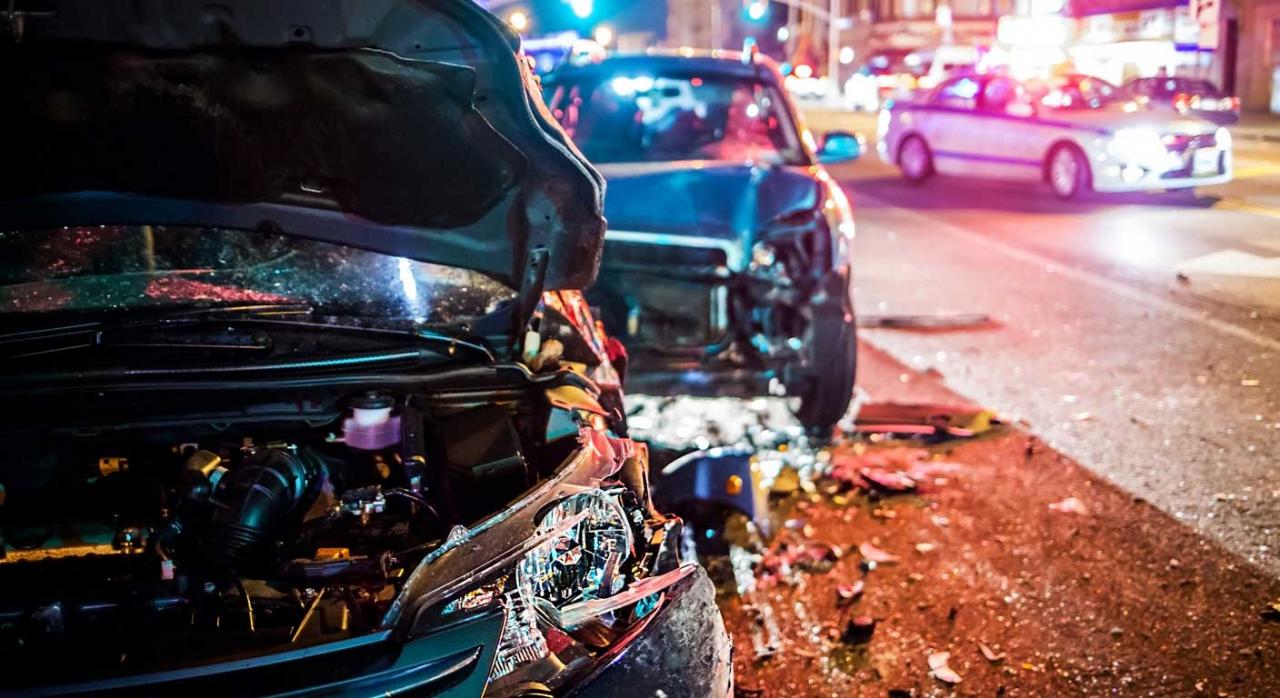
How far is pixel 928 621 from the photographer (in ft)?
12.6

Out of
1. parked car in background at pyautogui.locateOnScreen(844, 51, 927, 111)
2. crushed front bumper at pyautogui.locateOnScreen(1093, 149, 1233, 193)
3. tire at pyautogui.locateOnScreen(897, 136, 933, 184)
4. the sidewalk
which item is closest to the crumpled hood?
crushed front bumper at pyautogui.locateOnScreen(1093, 149, 1233, 193)

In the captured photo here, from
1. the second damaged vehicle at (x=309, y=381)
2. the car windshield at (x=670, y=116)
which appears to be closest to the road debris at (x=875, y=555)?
the second damaged vehicle at (x=309, y=381)

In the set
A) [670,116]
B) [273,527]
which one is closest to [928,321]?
[670,116]

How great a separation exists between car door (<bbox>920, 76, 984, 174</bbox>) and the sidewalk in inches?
345

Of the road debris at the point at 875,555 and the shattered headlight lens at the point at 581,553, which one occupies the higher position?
the shattered headlight lens at the point at 581,553

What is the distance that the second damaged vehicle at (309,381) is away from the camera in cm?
234

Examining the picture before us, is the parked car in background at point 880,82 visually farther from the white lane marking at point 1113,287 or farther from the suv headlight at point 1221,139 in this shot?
the white lane marking at point 1113,287

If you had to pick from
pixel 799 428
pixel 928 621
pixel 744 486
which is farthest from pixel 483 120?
pixel 799 428

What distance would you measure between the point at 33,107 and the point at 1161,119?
13.4 metres

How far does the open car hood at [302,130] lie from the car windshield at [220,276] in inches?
2.6

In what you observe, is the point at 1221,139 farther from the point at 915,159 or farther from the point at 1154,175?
the point at 915,159

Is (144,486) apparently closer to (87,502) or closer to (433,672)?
(87,502)

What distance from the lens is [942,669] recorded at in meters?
3.54

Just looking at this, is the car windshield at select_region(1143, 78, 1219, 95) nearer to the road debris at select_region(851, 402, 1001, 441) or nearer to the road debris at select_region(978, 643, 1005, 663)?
the road debris at select_region(851, 402, 1001, 441)
